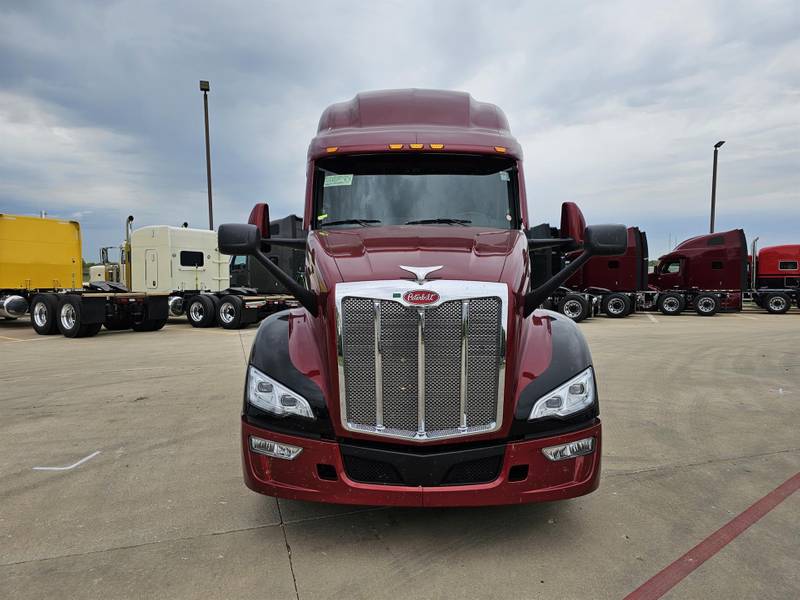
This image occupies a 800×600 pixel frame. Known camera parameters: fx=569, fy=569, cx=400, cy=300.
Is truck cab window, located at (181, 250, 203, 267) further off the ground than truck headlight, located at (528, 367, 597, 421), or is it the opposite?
truck cab window, located at (181, 250, 203, 267)

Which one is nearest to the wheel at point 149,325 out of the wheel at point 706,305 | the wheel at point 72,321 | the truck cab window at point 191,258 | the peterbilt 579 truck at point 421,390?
the wheel at point 72,321

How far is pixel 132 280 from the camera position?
52.1 ft

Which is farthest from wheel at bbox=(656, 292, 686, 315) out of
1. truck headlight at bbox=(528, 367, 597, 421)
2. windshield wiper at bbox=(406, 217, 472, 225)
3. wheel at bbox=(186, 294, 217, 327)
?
truck headlight at bbox=(528, 367, 597, 421)

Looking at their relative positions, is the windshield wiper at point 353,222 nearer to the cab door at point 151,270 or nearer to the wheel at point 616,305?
the cab door at point 151,270

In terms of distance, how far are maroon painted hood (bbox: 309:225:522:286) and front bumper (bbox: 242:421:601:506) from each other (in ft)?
2.70

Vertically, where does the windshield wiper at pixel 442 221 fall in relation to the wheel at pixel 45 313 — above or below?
above

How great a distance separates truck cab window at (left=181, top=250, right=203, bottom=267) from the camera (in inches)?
631

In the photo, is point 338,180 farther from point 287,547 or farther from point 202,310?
point 202,310

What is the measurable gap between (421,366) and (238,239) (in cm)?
150

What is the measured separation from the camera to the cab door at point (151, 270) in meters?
15.7

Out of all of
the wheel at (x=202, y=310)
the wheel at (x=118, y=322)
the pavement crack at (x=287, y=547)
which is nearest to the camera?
the pavement crack at (x=287, y=547)

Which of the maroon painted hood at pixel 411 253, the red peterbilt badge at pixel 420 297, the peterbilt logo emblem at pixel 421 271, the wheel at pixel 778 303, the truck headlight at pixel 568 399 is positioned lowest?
the wheel at pixel 778 303

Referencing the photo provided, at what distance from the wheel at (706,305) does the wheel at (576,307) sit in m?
6.09

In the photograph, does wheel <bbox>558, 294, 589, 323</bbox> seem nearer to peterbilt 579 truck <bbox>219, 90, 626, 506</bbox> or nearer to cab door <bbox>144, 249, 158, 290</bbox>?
cab door <bbox>144, 249, 158, 290</bbox>
